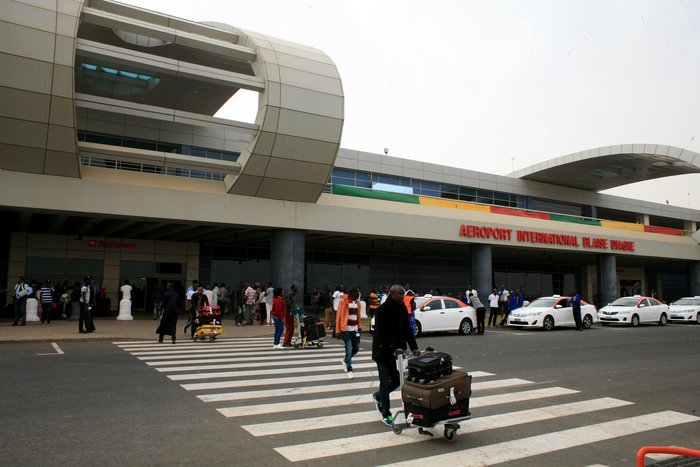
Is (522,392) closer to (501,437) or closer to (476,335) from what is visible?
(501,437)

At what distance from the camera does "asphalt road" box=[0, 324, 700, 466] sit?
5.34m

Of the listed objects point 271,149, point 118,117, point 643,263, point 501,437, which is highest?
point 118,117

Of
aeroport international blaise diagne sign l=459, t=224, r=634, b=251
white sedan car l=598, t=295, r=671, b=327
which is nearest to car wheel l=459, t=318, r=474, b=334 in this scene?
white sedan car l=598, t=295, r=671, b=327

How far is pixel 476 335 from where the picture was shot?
64.6ft

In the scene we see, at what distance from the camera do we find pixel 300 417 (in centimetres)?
680

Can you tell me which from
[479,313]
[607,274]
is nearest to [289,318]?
[479,313]

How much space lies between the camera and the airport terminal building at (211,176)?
18812mm

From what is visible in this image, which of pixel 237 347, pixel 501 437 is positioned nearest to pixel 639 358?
pixel 501 437

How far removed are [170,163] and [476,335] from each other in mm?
13544

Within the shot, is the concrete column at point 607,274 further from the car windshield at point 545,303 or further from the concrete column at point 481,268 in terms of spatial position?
the car windshield at point 545,303

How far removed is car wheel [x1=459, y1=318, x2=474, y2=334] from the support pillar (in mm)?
11411

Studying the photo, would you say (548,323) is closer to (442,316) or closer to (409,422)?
(442,316)

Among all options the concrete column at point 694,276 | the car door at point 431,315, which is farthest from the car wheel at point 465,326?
the concrete column at point 694,276

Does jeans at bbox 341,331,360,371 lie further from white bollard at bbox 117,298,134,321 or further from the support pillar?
the support pillar
